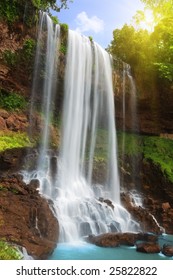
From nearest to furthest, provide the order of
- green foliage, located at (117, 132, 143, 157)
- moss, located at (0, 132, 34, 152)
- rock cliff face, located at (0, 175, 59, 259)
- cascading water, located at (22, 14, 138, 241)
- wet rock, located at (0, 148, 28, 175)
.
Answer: rock cliff face, located at (0, 175, 59, 259) < wet rock, located at (0, 148, 28, 175) < cascading water, located at (22, 14, 138, 241) < moss, located at (0, 132, 34, 152) < green foliage, located at (117, 132, 143, 157)

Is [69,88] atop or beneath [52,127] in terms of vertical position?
atop

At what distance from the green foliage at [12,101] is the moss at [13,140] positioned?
176 centimetres

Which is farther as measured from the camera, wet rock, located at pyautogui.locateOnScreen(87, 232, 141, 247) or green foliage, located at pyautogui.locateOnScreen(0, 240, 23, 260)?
wet rock, located at pyautogui.locateOnScreen(87, 232, 141, 247)

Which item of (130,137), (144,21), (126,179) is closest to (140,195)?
(126,179)

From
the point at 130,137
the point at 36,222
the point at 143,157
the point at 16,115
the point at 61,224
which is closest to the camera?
the point at 36,222

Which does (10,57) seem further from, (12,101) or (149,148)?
(149,148)

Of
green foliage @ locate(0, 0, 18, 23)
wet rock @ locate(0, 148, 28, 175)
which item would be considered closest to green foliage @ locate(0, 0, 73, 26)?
green foliage @ locate(0, 0, 18, 23)

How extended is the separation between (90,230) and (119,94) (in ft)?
38.1

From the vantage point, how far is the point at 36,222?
10297mm

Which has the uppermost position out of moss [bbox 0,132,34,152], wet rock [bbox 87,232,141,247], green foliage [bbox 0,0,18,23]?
green foliage [bbox 0,0,18,23]

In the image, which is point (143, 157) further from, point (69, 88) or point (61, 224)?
point (61, 224)

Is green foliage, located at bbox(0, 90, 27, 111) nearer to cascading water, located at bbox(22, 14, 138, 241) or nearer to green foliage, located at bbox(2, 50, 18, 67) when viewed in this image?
cascading water, located at bbox(22, 14, 138, 241)

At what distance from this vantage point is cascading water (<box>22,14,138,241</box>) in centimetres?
1489

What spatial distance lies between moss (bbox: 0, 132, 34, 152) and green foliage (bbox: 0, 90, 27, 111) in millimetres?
1760
